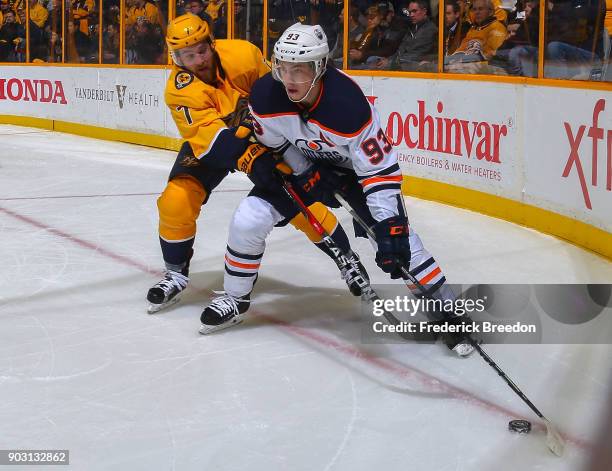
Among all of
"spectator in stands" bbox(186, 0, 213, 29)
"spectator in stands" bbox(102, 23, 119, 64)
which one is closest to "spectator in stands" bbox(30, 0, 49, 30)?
"spectator in stands" bbox(102, 23, 119, 64)

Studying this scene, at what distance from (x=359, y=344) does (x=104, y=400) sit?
839mm

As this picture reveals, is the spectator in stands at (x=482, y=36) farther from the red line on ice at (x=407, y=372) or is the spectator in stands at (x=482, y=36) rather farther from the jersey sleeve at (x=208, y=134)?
the red line on ice at (x=407, y=372)

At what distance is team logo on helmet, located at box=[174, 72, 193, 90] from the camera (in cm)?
318

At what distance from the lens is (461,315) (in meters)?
2.89

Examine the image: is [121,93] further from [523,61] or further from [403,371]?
[403,371]

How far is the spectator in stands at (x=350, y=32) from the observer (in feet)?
20.6

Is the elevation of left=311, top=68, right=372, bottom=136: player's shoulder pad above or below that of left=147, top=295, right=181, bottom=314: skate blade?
above

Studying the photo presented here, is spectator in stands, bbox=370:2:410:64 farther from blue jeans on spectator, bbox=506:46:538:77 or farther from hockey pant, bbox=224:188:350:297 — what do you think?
hockey pant, bbox=224:188:350:297

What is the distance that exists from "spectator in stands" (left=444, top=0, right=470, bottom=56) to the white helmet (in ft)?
9.35

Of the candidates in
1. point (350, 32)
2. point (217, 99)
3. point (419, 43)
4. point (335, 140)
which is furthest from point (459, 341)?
point (350, 32)

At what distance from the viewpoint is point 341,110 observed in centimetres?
274

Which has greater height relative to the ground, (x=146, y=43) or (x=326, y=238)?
(x=146, y=43)

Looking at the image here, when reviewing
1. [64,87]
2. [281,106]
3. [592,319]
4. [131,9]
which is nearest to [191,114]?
[281,106]

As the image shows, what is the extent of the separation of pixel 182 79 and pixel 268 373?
1.07 metres
